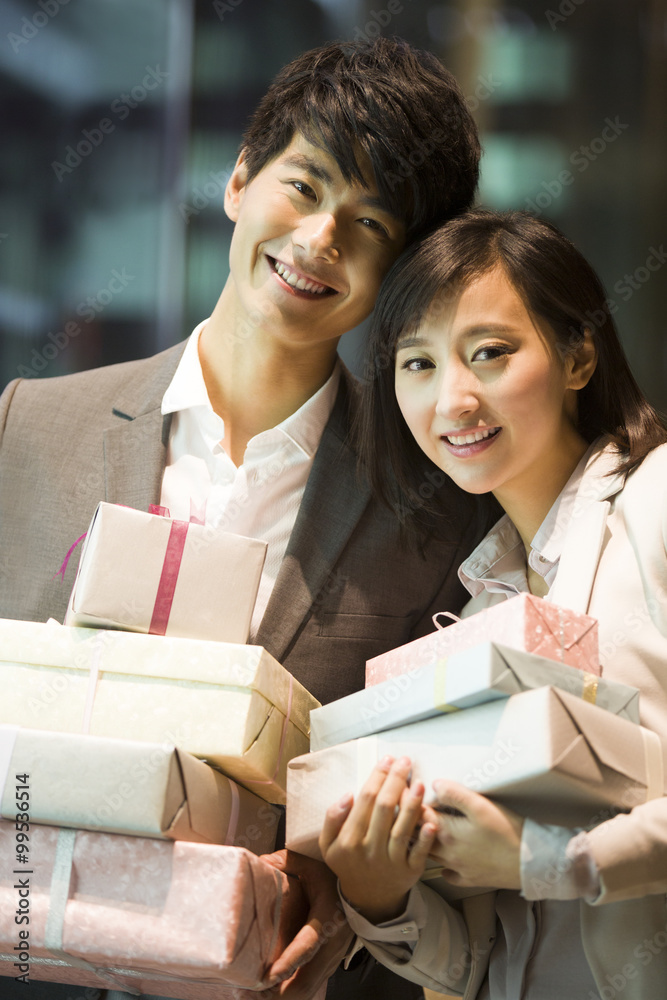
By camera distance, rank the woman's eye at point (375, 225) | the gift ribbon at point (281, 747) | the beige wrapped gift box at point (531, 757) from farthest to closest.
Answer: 1. the woman's eye at point (375, 225)
2. the gift ribbon at point (281, 747)
3. the beige wrapped gift box at point (531, 757)

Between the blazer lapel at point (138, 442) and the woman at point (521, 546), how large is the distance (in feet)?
1.03

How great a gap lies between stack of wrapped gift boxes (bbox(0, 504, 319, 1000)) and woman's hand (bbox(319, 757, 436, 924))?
77 millimetres

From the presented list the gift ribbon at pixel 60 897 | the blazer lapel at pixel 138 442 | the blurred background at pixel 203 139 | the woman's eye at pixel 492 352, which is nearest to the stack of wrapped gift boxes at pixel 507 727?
the gift ribbon at pixel 60 897

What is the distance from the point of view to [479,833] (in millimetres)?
835

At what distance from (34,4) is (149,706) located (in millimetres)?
1810

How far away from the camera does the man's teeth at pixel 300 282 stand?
4.55 feet

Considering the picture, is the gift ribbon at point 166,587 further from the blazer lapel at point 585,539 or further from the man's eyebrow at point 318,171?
the man's eyebrow at point 318,171

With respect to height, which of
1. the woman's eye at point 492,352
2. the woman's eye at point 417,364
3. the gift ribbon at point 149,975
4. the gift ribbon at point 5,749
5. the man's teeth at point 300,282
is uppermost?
the man's teeth at point 300,282

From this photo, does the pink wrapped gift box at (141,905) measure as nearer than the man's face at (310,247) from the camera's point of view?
Yes

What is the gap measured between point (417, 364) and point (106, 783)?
65cm

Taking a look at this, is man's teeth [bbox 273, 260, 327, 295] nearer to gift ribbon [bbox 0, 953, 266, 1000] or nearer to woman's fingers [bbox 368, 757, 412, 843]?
woman's fingers [bbox 368, 757, 412, 843]

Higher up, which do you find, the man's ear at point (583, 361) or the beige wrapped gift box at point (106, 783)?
the man's ear at point (583, 361)

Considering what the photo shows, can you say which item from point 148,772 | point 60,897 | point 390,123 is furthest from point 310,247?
point 60,897

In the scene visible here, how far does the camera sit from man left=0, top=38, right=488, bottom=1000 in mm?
1335
